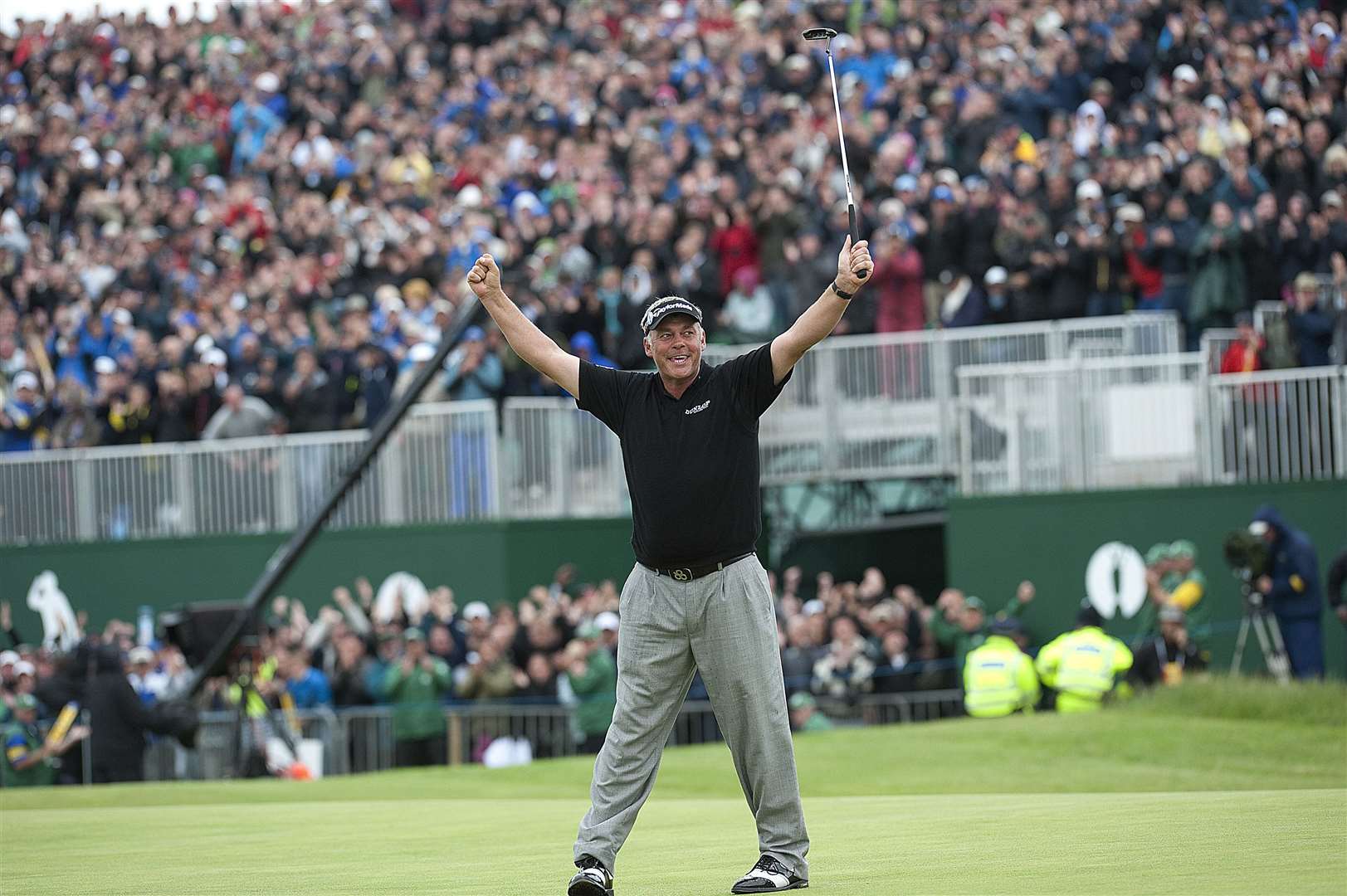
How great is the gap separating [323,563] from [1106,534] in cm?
918

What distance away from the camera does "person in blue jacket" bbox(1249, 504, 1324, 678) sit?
19.2 meters

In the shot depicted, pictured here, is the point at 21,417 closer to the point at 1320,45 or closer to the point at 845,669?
the point at 845,669

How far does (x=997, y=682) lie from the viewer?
62.7 feet

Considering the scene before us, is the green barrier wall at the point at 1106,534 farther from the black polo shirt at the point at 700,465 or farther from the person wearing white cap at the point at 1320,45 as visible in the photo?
the black polo shirt at the point at 700,465

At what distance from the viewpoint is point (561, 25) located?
Answer: 3206 cm

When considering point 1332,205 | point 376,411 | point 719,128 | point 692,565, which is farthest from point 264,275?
point 692,565

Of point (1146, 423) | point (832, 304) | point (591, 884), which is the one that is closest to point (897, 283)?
point (1146, 423)

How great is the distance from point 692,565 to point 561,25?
83.8ft

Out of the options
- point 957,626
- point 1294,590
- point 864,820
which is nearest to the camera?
point 864,820

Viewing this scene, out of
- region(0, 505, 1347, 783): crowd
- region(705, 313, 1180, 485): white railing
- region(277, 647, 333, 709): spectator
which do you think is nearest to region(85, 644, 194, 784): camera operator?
region(0, 505, 1347, 783): crowd

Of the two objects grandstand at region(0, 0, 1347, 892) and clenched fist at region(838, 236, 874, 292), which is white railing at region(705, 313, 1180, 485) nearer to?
grandstand at region(0, 0, 1347, 892)

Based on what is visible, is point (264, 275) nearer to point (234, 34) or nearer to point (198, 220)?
point (198, 220)

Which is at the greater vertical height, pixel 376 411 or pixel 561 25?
pixel 561 25

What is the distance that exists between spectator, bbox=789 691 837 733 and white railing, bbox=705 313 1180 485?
12.3 feet
